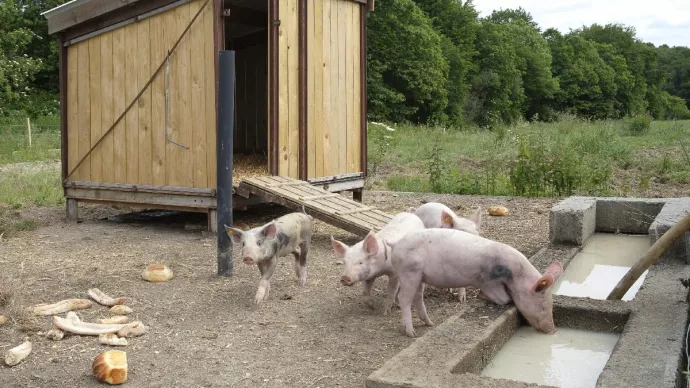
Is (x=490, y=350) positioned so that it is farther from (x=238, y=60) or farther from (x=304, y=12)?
(x=238, y=60)

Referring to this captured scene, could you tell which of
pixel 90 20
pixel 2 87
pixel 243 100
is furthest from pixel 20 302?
pixel 2 87

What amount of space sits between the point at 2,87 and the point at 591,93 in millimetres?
49850

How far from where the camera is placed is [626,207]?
8477 millimetres

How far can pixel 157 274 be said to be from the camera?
649cm

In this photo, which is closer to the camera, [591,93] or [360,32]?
[360,32]

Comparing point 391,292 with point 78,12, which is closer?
point 391,292

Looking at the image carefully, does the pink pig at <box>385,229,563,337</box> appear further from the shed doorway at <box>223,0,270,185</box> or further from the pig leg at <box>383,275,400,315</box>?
the shed doorway at <box>223,0,270,185</box>

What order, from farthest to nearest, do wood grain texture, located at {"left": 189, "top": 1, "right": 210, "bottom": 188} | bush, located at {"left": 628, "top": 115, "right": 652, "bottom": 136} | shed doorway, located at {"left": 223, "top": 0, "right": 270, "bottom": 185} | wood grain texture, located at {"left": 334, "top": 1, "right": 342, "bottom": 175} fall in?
bush, located at {"left": 628, "top": 115, "right": 652, "bottom": 136} → shed doorway, located at {"left": 223, "top": 0, "right": 270, "bottom": 185} → wood grain texture, located at {"left": 334, "top": 1, "right": 342, "bottom": 175} → wood grain texture, located at {"left": 189, "top": 1, "right": 210, "bottom": 188}

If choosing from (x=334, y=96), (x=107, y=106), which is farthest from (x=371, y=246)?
(x=107, y=106)

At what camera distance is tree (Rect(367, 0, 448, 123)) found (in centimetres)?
3697

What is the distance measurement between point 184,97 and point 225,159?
93.7 inches

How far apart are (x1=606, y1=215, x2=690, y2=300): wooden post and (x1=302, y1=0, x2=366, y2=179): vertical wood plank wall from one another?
468 cm

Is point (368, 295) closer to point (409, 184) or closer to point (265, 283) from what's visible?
point (265, 283)

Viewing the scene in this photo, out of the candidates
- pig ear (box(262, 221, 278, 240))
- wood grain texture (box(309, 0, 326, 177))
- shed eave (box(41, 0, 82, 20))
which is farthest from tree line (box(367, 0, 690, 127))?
pig ear (box(262, 221, 278, 240))
